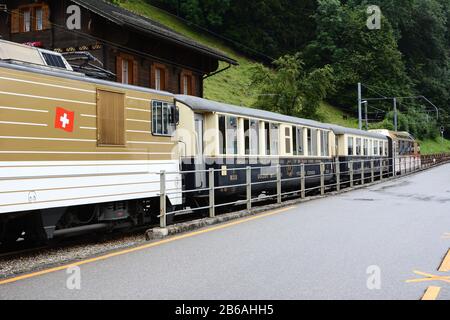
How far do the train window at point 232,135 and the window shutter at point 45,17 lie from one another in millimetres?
15054

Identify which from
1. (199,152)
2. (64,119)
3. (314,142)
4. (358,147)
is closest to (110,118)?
(64,119)

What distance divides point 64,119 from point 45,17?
19174mm

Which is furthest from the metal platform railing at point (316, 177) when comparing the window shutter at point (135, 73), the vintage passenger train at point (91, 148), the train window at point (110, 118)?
the window shutter at point (135, 73)

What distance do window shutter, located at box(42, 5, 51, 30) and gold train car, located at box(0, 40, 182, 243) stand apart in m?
16.8

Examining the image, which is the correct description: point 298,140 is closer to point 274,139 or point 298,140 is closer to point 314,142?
point 314,142

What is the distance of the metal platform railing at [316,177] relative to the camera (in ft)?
37.8

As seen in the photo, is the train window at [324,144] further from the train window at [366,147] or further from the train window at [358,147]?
the train window at [366,147]

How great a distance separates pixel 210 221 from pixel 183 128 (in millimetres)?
2691

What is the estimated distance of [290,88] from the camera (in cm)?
3675
